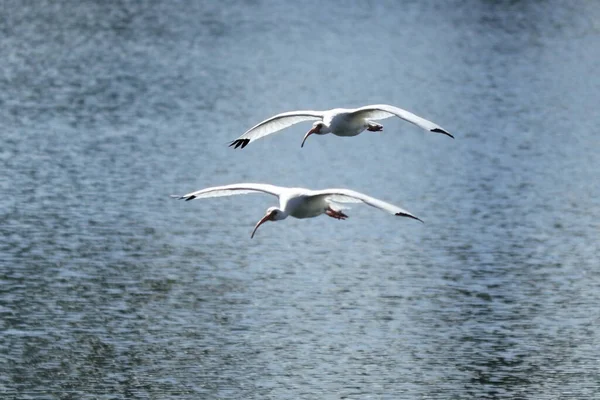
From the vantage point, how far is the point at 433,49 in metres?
80.3

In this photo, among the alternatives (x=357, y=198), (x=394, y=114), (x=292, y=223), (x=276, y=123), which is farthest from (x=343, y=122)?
(x=292, y=223)

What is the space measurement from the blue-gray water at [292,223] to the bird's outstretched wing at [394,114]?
6.17 m

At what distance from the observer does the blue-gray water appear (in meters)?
32.8

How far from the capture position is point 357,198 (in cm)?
2334

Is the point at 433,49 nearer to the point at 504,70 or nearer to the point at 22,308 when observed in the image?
the point at 504,70

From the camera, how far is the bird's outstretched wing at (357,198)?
21.1m

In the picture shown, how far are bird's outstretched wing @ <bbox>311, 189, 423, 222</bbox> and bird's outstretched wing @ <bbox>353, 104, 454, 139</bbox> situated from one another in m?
1.40

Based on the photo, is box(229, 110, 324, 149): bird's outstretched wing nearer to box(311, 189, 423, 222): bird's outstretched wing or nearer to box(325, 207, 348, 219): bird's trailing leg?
box(311, 189, 423, 222): bird's outstretched wing

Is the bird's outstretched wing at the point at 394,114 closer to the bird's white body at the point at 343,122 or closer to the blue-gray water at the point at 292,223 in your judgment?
the bird's white body at the point at 343,122

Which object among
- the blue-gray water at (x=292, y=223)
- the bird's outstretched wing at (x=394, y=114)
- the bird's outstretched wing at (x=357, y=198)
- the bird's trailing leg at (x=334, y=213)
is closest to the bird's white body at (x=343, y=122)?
the bird's outstretched wing at (x=394, y=114)

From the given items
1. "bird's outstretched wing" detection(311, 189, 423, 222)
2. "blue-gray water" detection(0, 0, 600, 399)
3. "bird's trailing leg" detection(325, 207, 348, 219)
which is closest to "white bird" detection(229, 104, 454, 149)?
"bird's outstretched wing" detection(311, 189, 423, 222)

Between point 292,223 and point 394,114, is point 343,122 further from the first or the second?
point 292,223

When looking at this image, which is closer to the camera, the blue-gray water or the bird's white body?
the bird's white body

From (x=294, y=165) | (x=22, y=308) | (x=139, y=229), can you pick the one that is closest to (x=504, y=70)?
(x=294, y=165)
